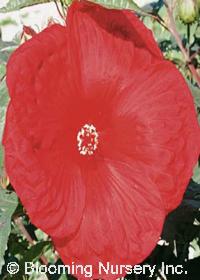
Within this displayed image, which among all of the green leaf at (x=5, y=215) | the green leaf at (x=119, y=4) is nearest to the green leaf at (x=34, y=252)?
the green leaf at (x=5, y=215)

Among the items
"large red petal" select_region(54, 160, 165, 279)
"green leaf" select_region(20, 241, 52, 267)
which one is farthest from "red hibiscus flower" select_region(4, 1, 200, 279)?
"green leaf" select_region(20, 241, 52, 267)

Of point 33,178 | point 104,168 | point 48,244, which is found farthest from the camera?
point 48,244

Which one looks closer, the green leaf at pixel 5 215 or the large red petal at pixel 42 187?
the large red petal at pixel 42 187

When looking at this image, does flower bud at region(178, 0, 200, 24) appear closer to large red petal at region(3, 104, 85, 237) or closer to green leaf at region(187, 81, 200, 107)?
green leaf at region(187, 81, 200, 107)

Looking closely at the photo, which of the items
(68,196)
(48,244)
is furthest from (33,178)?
(48,244)

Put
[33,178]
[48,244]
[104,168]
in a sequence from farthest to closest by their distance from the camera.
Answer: [48,244] < [104,168] < [33,178]

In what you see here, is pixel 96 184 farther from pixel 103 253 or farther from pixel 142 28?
pixel 142 28

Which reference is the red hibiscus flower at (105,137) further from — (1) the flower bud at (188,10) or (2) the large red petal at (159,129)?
(1) the flower bud at (188,10)
